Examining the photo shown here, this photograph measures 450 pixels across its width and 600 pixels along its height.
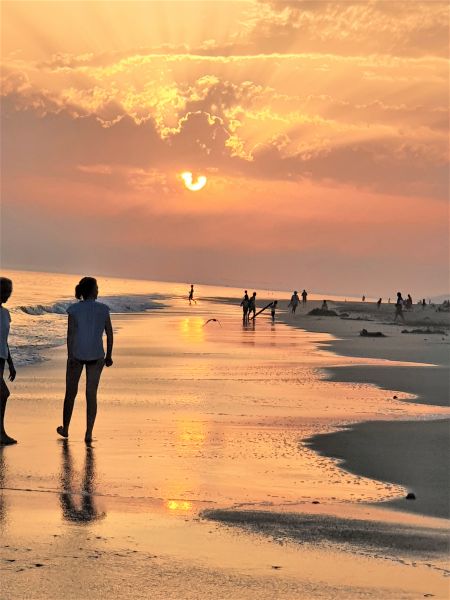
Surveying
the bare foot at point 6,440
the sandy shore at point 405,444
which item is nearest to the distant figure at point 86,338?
the bare foot at point 6,440

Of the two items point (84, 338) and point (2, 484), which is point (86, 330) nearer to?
point (84, 338)

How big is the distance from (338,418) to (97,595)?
9.16 meters

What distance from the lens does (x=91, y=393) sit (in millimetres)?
12195

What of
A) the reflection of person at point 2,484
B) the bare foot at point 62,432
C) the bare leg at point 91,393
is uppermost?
the bare leg at point 91,393

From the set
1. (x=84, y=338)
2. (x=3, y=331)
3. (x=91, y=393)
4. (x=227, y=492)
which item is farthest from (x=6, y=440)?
(x=227, y=492)

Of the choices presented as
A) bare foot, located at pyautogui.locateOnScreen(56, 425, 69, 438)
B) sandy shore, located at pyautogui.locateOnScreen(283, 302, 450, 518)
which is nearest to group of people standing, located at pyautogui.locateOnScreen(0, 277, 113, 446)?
bare foot, located at pyautogui.locateOnScreen(56, 425, 69, 438)

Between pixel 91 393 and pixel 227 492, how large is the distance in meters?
3.88

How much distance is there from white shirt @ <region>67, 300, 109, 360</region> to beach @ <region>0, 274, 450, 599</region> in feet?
3.71

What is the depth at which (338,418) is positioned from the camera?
14.5 meters

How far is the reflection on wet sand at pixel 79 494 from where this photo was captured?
7.66 metres

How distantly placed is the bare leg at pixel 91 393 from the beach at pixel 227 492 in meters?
0.26

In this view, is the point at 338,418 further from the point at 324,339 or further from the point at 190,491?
the point at 324,339

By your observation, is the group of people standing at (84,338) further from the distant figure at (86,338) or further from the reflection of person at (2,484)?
the reflection of person at (2,484)

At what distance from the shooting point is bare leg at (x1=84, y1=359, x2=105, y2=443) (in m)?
11.7
